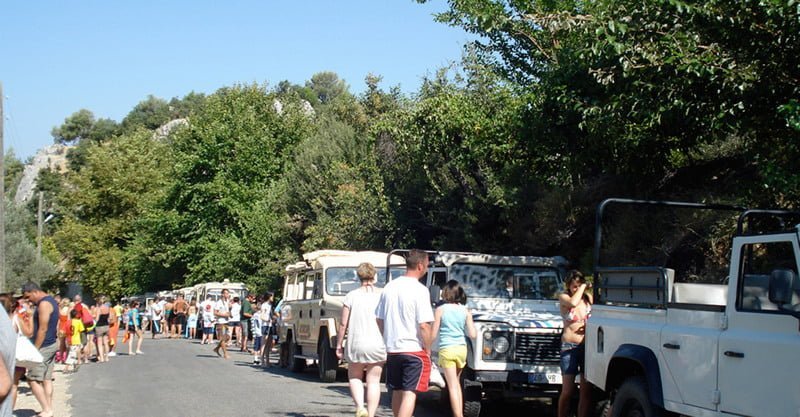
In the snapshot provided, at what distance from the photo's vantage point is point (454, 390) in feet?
33.2

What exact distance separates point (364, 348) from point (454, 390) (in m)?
1.08

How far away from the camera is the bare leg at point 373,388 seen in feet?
31.9

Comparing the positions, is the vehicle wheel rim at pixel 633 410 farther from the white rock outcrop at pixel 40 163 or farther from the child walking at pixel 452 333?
the white rock outcrop at pixel 40 163

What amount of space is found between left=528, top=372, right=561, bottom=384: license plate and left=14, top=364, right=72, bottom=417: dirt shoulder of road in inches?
254

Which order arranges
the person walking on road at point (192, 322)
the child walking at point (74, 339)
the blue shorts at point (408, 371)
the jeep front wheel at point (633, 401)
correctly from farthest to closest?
1. the person walking on road at point (192, 322)
2. the child walking at point (74, 339)
3. the blue shorts at point (408, 371)
4. the jeep front wheel at point (633, 401)

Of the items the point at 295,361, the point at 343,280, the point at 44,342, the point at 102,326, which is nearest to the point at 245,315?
the point at 102,326

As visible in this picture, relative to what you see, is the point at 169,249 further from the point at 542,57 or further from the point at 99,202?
the point at 542,57

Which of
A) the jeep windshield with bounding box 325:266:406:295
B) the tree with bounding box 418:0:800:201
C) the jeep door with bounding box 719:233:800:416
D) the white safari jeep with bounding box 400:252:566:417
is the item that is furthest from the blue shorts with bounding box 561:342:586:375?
the jeep windshield with bounding box 325:266:406:295

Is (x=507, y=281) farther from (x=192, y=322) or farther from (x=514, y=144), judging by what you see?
(x=192, y=322)

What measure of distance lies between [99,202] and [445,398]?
5885 cm

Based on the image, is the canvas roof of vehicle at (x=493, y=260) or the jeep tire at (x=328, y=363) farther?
the jeep tire at (x=328, y=363)

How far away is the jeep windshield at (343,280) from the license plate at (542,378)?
718cm

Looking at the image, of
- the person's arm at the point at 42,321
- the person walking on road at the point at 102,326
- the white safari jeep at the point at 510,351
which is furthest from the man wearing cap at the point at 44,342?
the person walking on road at the point at 102,326

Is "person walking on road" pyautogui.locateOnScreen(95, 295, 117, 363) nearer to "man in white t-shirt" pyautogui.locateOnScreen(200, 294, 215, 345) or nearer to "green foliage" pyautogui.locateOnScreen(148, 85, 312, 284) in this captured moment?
"man in white t-shirt" pyautogui.locateOnScreen(200, 294, 215, 345)
